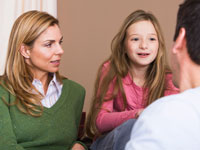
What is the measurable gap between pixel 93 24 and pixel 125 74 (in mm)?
1093

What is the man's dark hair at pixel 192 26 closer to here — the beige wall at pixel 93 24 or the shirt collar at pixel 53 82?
the shirt collar at pixel 53 82

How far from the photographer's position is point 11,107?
143cm

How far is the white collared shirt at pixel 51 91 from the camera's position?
1549 mm

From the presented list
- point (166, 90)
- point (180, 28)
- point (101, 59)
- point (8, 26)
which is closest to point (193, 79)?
point (180, 28)

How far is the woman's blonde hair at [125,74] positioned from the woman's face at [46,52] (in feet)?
1.13

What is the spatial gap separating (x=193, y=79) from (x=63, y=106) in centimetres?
89

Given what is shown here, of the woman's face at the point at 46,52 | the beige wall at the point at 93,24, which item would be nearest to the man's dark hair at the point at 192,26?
the woman's face at the point at 46,52

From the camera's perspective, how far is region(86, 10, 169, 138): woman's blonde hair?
1731 millimetres

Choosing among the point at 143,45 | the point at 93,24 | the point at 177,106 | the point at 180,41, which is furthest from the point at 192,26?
the point at 93,24

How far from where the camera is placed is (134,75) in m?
1.80

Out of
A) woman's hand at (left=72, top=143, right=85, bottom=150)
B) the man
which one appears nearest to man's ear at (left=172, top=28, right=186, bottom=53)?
the man

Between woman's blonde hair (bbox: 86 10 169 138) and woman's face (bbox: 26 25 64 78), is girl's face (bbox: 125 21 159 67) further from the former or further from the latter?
woman's face (bbox: 26 25 64 78)

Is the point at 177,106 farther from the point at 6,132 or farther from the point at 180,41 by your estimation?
the point at 6,132

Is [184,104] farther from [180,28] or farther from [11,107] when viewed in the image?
[11,107]
